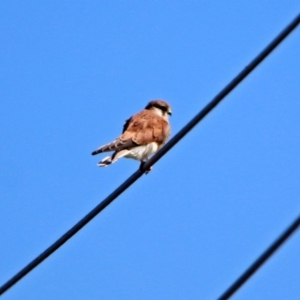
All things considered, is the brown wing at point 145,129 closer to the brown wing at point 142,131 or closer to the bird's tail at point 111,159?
the brown wing at point 142,131

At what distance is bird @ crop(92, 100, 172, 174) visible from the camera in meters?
8.26

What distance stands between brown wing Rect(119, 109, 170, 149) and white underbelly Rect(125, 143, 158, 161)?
51mm

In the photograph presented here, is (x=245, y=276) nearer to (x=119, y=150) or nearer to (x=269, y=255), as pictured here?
(x=269, y=255)

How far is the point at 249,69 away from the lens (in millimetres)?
4477

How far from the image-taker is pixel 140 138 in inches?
349

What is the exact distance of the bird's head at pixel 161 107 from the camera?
10.2m

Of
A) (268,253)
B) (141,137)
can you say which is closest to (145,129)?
(141,137)

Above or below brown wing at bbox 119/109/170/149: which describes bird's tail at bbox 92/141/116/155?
below

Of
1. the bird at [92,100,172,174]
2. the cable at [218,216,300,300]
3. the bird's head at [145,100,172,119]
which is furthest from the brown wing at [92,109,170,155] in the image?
the cable at [218,216,300,300]

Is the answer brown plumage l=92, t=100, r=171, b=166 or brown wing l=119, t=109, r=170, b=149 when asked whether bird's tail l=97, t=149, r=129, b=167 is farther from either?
brown wing l=119, t=109, r=170, b=149

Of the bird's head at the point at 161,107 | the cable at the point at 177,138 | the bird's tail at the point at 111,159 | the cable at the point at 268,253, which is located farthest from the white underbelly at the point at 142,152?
the cable at the point at 268,253

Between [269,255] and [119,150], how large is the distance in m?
5.32

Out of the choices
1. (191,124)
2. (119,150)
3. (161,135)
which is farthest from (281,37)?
(161,135)

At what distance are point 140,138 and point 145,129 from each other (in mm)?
321
